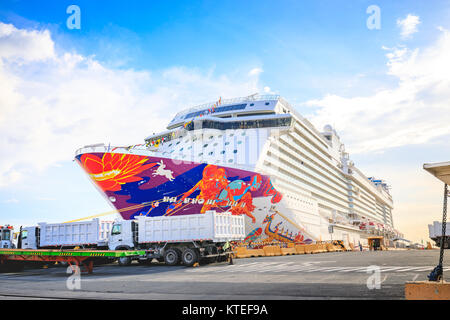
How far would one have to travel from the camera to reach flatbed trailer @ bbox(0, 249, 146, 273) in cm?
1776

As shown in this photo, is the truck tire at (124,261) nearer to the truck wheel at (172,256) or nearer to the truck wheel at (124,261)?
the truck wheel at (124,261)

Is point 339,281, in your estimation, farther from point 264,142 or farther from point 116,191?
point 264,142

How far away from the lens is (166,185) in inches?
1060

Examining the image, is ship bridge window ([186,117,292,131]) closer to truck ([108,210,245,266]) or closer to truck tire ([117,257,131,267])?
truck ([108,210,245,266])

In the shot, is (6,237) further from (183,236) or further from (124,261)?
(183,236)

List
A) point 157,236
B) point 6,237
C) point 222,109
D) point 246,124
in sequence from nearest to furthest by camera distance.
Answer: point 157,236 < point 6,237 < point 246,124 < point 222,109

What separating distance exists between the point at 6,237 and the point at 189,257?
12.9 metres

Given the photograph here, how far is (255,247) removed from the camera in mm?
31125

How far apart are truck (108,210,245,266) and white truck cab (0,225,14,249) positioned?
24.1ft

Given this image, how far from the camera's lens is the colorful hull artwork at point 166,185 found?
26.6 m

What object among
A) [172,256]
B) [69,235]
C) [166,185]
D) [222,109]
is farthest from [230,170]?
[222,109]

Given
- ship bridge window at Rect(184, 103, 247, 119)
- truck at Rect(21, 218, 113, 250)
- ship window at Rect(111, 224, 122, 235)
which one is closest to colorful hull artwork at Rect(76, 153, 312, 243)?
truck at Rect(21, 218, 113, 250)

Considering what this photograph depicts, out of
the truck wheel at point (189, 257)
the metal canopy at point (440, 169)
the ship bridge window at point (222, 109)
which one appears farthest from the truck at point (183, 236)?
the ship bridge window at point (222, 109)
